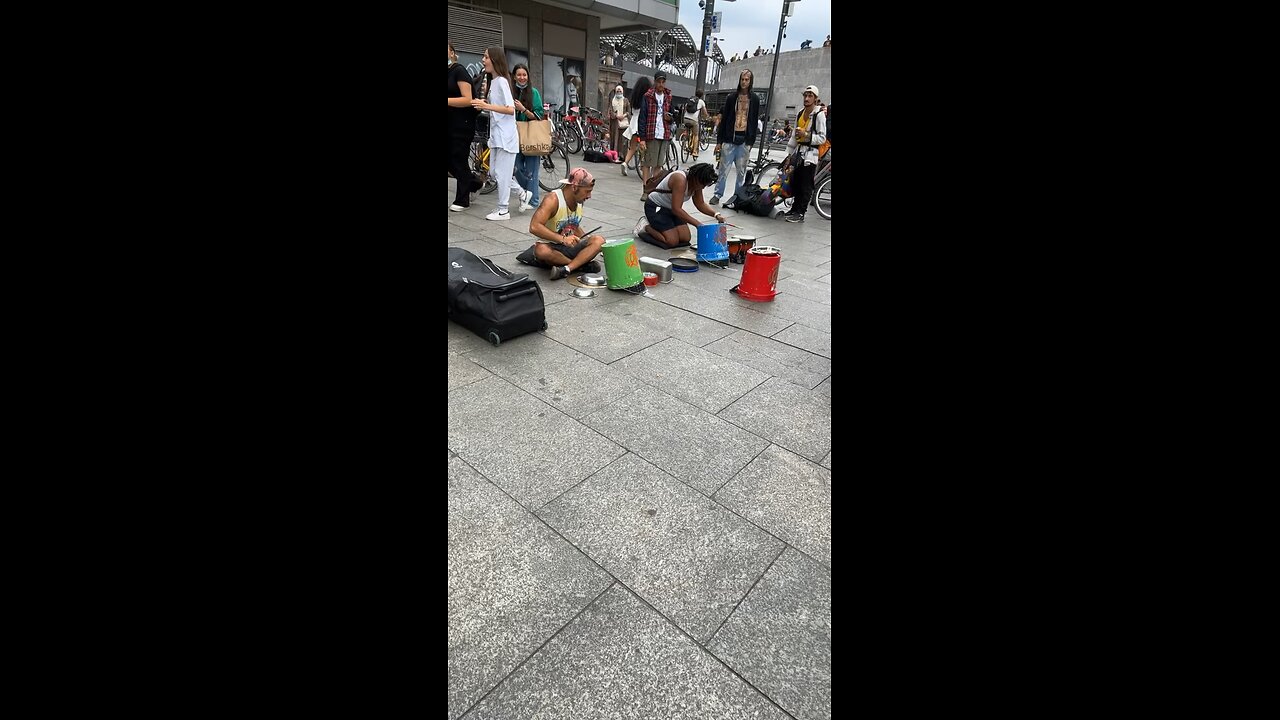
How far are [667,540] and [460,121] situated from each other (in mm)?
6040

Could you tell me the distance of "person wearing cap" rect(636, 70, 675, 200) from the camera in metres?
9.87

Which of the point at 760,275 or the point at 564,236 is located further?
the point at 564,236

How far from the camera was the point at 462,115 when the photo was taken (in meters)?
6.74

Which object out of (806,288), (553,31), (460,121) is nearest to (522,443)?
(806,288)

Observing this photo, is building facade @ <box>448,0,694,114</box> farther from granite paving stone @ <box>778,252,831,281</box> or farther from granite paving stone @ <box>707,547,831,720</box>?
granite paving stone @ <box>707,547,831,720</box>

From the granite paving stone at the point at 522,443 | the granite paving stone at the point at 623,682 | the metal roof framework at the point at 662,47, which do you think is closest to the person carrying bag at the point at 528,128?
the granite paving stone at the point at 522,443

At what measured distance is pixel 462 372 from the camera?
3.60 m

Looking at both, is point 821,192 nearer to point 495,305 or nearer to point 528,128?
point 528,128

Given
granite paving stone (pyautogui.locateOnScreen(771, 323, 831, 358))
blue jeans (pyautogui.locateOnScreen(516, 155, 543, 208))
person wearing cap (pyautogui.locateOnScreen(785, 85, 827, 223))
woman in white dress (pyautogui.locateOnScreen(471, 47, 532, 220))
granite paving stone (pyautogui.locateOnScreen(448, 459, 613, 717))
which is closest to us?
granite paving stone (pyautogui.locateOnScreen(448, 459, 613, 717))

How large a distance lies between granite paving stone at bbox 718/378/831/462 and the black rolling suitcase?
1.56 m

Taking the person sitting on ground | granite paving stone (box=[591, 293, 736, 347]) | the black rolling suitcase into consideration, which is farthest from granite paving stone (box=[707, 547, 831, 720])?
the person sitting on ground

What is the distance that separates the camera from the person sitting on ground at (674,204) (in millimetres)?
6562

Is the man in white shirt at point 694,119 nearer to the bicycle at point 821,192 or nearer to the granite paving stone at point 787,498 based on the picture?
the bicycle at point 821,192
